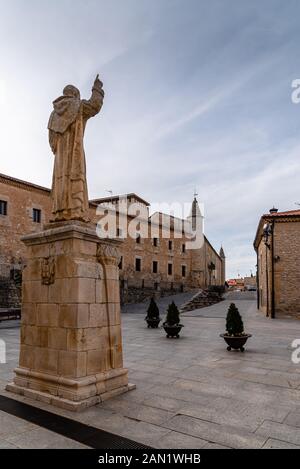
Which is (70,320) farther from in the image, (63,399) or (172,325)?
(172,325)

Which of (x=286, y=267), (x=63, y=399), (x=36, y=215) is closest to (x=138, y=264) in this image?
(x=36, y=215)

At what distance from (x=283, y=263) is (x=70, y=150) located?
1656cm

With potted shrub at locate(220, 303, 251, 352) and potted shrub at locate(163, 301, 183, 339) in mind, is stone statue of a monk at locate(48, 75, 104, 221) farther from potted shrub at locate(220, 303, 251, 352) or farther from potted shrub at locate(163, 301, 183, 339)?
potted shrub at locate(163, 301, 183, 339)

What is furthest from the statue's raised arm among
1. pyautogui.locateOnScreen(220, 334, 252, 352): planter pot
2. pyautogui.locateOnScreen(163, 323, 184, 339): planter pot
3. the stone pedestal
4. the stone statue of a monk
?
pyautogui.locateOnScreen(163, 323, 184, 339): planter pot

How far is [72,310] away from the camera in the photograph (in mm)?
4980

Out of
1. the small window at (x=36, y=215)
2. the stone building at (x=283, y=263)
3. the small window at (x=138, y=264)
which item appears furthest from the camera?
the small window at (x=138, y=264)

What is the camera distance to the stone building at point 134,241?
83.8ft

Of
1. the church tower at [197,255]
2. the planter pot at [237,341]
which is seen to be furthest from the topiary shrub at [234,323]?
the church tower at [197,255]

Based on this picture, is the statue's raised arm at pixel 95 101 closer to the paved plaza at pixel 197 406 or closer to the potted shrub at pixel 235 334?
the paved plaza at pixel 197 406

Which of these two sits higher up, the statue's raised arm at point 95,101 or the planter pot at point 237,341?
the statue's raised arm at point 95,101

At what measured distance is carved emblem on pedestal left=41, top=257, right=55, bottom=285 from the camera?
17.6 feet

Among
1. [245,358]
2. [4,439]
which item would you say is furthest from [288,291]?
[4,439]

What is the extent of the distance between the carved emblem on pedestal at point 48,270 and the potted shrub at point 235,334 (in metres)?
5.57

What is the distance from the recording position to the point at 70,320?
16.3 ft
